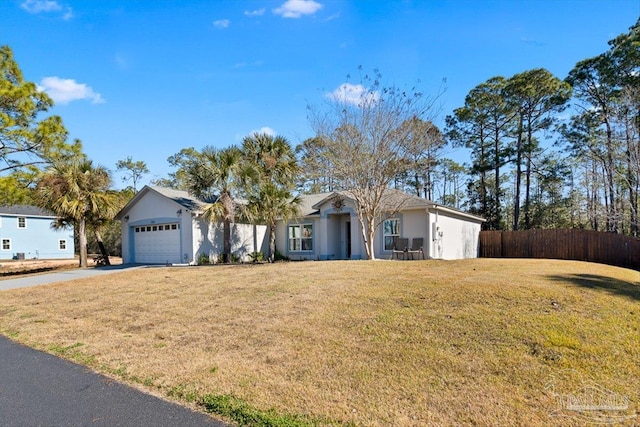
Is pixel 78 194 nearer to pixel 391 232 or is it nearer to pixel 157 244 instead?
pixel 157 244

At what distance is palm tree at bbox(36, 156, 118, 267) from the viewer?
19109 millimetres

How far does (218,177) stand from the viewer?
18094 millimetres

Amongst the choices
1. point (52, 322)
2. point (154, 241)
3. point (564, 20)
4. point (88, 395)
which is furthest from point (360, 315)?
point (154, 241)

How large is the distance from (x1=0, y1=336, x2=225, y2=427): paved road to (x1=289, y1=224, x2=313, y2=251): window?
53.9 feet

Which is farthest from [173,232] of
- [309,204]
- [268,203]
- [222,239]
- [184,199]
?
[309,204]

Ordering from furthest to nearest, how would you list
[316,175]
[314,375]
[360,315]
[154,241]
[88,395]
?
1. [154,241]
2. [316,175]
3. [360,315]
4. [314,375]
5. [88,395]

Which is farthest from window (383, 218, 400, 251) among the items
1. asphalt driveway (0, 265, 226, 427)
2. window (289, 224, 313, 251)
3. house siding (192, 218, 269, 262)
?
asphalt driveway (0, 265, 226, 427)

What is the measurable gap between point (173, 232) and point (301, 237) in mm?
6891

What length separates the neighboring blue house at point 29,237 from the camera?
1403 inches

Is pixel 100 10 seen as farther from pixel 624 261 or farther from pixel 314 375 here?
pixel 624 261

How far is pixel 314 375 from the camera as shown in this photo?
16.0 feet

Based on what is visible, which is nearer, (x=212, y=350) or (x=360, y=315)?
(x=212, y=350)

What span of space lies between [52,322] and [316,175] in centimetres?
1109

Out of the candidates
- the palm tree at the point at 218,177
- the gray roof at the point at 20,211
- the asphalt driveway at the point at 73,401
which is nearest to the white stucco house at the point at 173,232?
the palm tree at the point at 218,177
